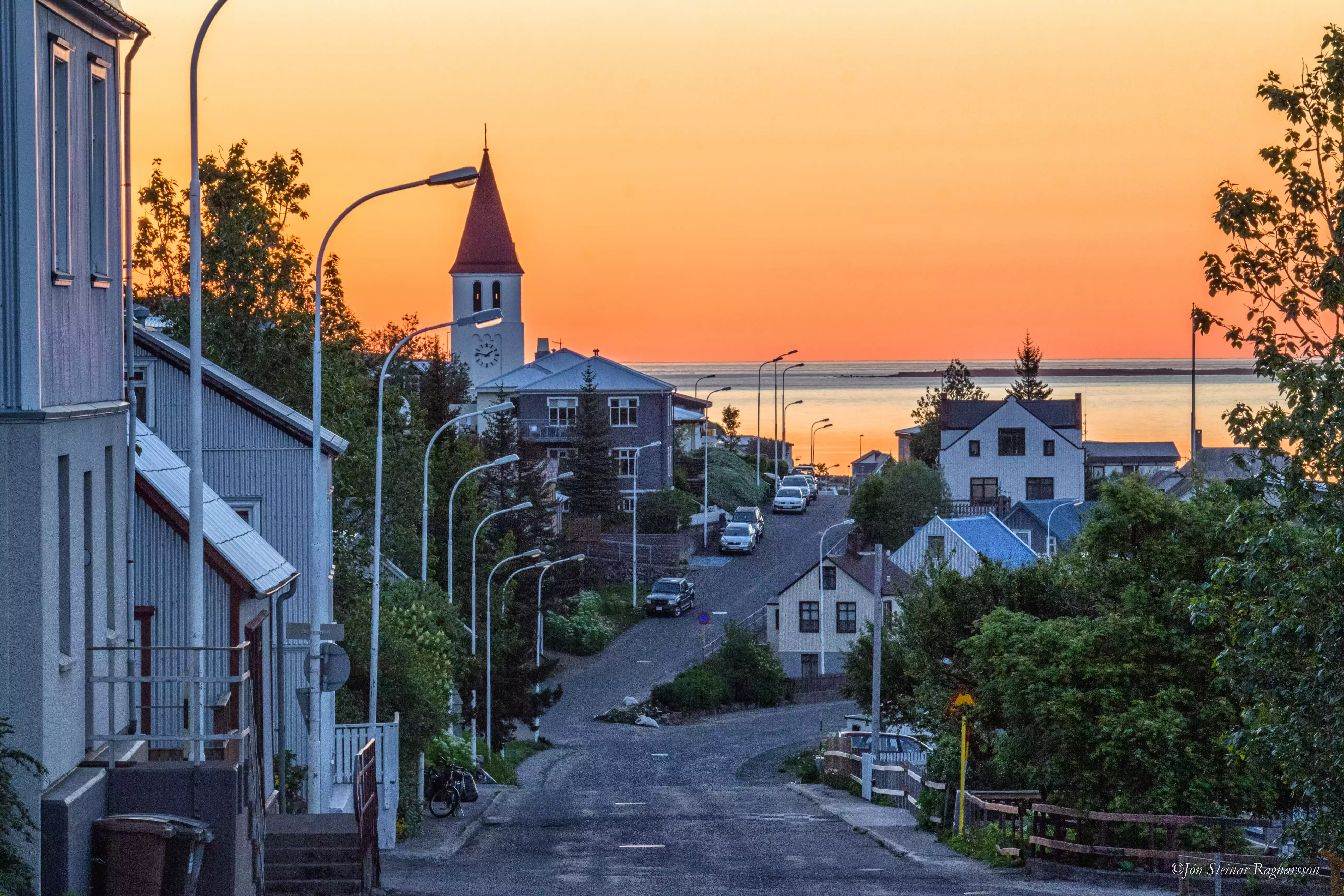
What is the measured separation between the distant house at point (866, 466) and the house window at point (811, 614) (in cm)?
4769

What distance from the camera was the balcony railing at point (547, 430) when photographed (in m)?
97.2

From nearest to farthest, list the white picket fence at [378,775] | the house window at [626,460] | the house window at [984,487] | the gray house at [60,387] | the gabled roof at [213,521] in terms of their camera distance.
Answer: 1. the gray house at [60,387]
2. the gabled roof at [213,521]
3. the white picket fence at [378,775]
4. the house window at [984,487]
5. the house window at [626,460]

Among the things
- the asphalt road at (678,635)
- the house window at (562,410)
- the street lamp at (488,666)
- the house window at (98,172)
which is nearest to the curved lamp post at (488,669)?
the street lamp at (488,666)

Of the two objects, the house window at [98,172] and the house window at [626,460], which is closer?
the house window at [98,172]

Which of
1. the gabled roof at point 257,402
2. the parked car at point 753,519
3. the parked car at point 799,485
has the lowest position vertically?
the parked car at point 753,519

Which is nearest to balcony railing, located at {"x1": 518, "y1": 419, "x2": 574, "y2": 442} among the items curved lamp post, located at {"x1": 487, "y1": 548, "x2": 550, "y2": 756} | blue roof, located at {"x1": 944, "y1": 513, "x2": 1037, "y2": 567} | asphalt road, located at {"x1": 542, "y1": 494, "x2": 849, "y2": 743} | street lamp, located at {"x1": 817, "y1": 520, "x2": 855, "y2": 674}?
asphalt road, located at {"x1": 542, "y1": 494, "x2": 849, "y2": 743}

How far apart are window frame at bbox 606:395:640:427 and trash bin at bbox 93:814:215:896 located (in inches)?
3321

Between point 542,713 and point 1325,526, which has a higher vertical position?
point 1325,526

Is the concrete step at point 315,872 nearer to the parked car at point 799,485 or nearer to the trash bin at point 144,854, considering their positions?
the trash bin at point 144,854

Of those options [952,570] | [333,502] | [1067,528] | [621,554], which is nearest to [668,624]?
[621,554]

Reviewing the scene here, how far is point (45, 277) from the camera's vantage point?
11.9 metres

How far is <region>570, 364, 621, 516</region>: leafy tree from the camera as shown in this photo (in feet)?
286

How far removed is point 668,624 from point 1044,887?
53.7 metres

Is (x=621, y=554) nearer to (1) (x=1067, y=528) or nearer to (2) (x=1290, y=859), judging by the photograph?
(1) (x=1067, y=528)
